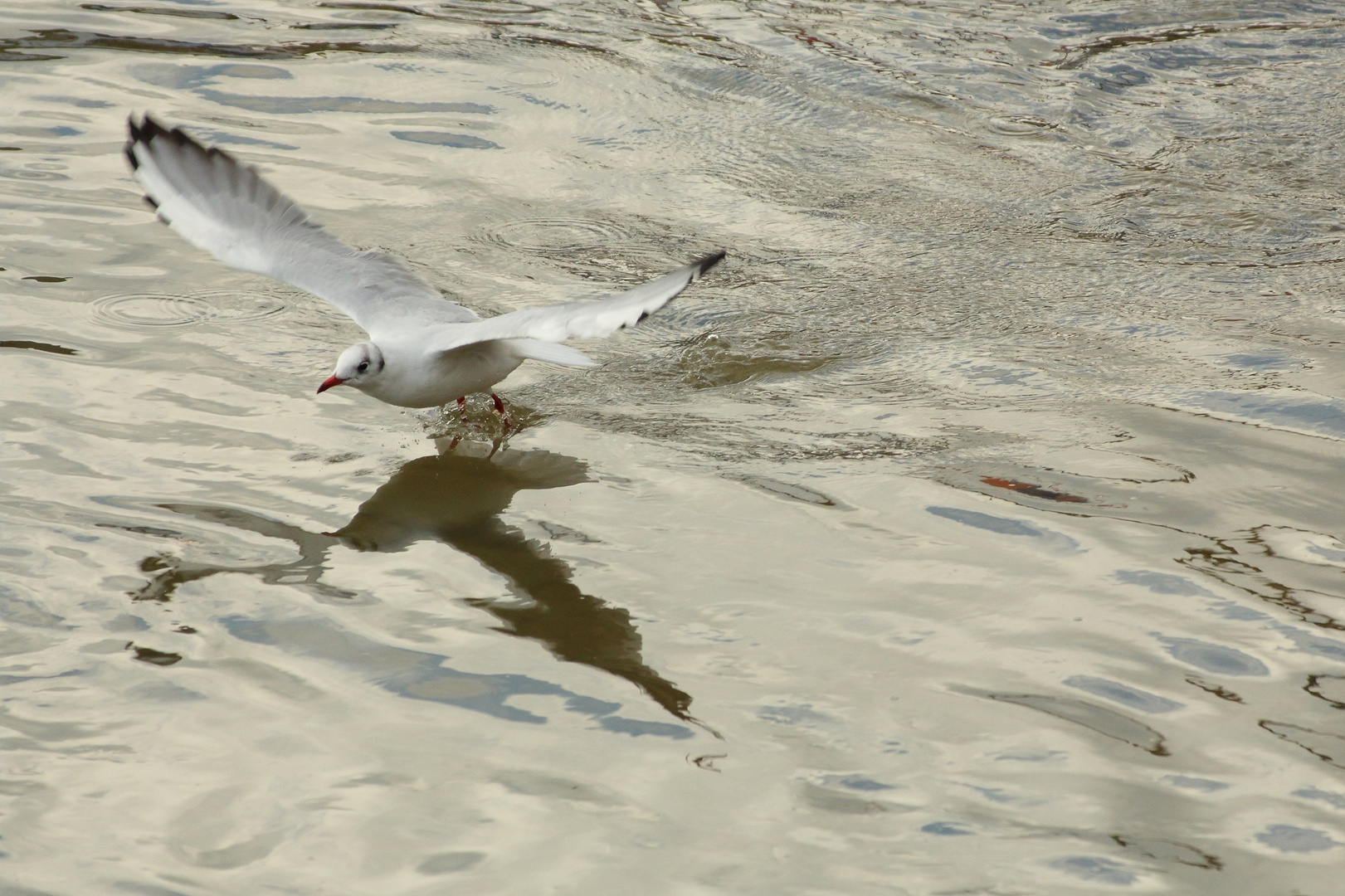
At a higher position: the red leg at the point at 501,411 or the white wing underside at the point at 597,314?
the white wing underside at the point at 597,314

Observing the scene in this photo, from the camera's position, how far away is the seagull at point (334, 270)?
5.21 metres

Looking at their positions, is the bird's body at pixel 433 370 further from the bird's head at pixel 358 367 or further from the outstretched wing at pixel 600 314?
the outstretched wing at pixel 600 314

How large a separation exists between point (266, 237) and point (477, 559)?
2113 mm

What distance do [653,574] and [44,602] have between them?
1.85m

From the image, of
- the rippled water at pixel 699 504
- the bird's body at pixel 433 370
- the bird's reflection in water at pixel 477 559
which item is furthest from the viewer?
the bird's body at pixel 433 370

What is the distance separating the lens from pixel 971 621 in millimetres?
4125

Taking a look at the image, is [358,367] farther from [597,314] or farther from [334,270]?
[597,314]

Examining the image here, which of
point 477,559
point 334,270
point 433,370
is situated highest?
point 334,270

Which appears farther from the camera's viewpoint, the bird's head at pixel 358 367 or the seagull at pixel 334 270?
the seagull at pixel 334 270

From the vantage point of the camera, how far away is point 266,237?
5891 millimetres

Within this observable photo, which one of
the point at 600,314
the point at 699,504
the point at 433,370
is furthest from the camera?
the point at 433,370

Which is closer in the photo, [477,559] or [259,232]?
[477,559]

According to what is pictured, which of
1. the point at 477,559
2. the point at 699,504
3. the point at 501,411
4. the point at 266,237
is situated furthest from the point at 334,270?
the point at 699,504

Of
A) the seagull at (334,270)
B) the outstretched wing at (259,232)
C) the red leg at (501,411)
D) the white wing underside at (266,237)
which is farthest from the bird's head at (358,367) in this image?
the red leg at (501,411)
